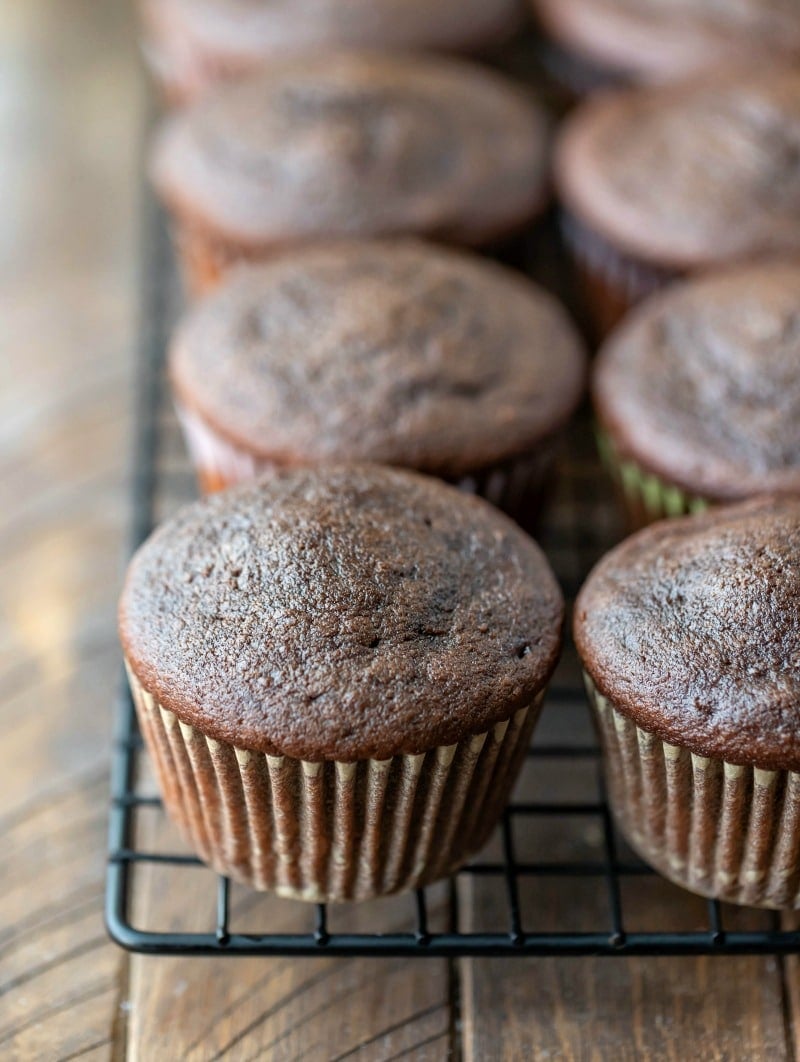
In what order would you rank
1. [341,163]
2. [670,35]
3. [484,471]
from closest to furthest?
[484,471] → [341,163] → [670,35]

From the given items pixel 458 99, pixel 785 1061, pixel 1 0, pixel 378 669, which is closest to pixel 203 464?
pixel 378 669

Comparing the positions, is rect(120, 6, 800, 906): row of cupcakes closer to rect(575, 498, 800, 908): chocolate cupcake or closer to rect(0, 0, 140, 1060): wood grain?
rect(575, 498, 800, 908): chocolate cupcake

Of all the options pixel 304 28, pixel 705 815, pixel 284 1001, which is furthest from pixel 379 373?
pixel 304 28

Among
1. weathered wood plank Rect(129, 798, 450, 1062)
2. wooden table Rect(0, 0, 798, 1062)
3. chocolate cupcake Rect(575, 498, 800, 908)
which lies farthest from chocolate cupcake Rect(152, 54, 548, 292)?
weathered wood plank Rect(129, 798, 450, 1062)

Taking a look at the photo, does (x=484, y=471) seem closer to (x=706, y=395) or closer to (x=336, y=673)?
(x=706, y=395)

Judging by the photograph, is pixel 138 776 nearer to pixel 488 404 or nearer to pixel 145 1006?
pixel 145 1006
